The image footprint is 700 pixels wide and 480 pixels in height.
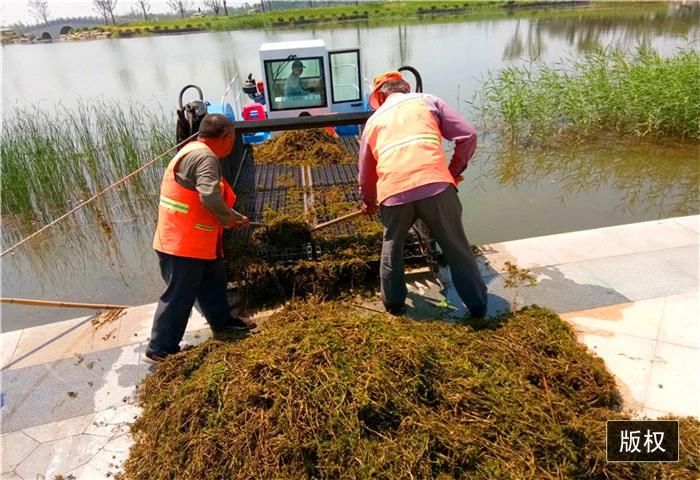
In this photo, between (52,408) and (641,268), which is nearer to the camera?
(52,408)

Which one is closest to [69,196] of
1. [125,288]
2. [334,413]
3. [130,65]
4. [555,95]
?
[125,288]

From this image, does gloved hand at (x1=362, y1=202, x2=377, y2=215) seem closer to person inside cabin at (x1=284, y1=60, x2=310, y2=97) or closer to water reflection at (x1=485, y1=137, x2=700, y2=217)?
water reflection at (x1=485, y1=137, x2=700, y2=217)

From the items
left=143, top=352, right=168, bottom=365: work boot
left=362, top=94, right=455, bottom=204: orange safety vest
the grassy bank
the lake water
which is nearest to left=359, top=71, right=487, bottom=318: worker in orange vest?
left=362, top=94, right=455, bottom=204: orange safety vest

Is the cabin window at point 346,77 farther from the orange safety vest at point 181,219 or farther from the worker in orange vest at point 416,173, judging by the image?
the orange safety vest at point 181,219

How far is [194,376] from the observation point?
2.54 metres

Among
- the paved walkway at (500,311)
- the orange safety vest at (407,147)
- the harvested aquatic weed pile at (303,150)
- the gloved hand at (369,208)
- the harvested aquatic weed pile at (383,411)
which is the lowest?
the paved walkway at (500,311)

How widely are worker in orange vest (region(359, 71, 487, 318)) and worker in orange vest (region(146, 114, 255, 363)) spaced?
90cm

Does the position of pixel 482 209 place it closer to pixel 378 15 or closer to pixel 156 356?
pixel 156 356

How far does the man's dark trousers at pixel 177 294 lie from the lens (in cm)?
289

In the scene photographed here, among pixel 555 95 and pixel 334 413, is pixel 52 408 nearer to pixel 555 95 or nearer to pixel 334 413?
pixel 334 413

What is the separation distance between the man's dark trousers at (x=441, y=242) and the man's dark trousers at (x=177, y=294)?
115cm

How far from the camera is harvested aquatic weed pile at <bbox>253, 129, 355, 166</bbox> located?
18.5 ft

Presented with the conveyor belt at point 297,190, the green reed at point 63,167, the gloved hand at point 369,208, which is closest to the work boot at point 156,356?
the conveyor belt at point 297,190

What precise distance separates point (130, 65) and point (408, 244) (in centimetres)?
1884
